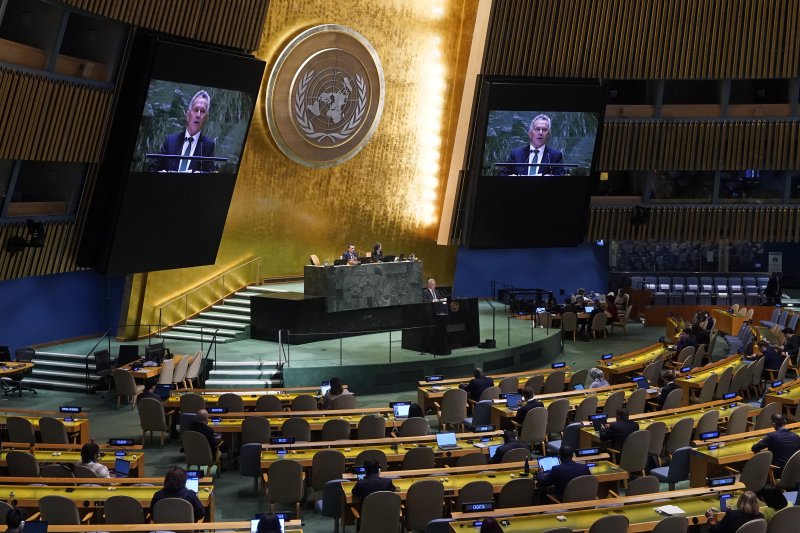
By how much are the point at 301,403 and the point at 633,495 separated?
237 inches

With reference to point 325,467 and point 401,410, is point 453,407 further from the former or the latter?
point 325,467

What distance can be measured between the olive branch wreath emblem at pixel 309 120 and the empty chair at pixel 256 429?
12.6 m

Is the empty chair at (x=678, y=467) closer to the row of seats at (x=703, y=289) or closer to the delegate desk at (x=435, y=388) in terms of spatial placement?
the delegate desk at (x=435, y=388)

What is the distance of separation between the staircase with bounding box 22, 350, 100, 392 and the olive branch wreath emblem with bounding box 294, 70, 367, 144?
7.93 meters

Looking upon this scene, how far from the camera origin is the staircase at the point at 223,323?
73.0 feet

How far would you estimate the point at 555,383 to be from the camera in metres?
16.9

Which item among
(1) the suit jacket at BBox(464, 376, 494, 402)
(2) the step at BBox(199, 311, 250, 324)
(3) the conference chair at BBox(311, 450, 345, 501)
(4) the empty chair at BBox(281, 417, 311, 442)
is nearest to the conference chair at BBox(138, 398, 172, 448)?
(4) the empty chair at BBox(281, 417, 311, 442)

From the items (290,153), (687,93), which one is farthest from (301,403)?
(687,93)

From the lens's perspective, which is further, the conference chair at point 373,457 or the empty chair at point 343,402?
the empty chair at point 343,402

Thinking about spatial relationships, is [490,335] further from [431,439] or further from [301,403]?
[431,439]

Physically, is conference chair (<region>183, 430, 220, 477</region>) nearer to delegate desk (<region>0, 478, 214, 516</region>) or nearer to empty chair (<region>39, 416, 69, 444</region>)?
empty chair (<region>39, 416, 69, 444</region>)

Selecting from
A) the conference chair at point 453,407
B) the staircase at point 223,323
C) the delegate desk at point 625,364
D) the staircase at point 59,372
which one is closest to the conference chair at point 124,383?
the staircase at point 59,372

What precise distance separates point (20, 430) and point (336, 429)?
4111mm

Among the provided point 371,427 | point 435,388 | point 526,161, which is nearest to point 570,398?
point 435,388
